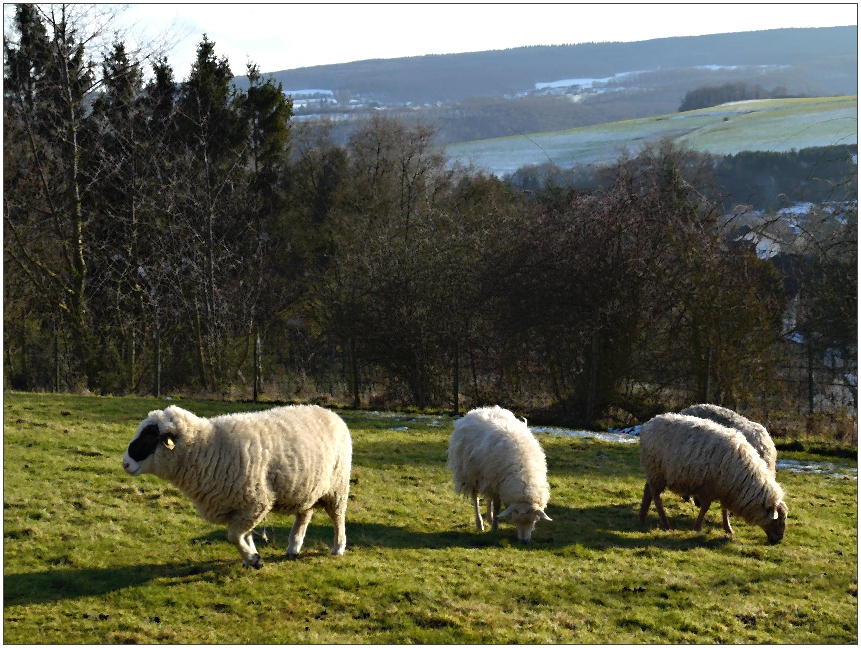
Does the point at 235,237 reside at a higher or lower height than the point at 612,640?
higher

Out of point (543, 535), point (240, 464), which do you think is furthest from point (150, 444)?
point (543, 535)

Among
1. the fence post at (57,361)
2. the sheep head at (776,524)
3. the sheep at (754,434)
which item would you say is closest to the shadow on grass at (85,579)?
the sheep head at (776,524)

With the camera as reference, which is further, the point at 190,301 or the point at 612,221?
the point at 190,301

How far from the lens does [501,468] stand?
29.1 feet

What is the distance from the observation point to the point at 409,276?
20.6 meters

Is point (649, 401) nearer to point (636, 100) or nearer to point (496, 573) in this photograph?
point (496, 573)

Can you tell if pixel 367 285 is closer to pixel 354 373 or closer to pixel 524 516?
pixel 354 373

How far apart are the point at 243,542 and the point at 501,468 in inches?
125

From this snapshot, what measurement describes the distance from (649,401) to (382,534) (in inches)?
468

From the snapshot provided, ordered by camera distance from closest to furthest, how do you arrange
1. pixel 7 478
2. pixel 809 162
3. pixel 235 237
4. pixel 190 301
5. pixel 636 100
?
pixel 7 478 < pixel 190 301 < pixel 235 237 < pixel 809 162 < pixel 636 100

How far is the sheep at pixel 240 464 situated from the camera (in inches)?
271

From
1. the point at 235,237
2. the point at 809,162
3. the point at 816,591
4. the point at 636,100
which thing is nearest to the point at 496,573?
the point at 816,591

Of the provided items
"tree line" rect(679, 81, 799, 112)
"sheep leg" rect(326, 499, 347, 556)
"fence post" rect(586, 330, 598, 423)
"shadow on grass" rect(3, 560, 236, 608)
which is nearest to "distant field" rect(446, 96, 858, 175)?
"tree line" rect(679, 81, 799, 112)

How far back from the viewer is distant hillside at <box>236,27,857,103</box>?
92750 millimetres
